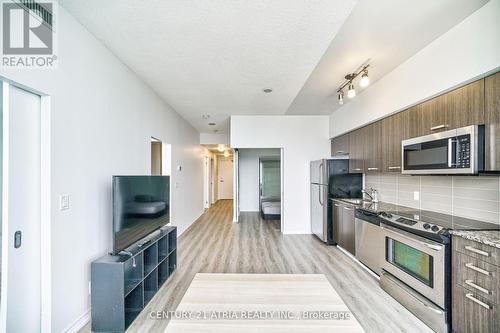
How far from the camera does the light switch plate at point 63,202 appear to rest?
1994mm

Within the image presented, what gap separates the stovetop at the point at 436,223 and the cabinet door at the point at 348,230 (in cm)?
109

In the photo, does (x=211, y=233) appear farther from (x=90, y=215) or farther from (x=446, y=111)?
(x=446, y=111)

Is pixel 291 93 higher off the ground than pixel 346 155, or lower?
higher

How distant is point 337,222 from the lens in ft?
14.7

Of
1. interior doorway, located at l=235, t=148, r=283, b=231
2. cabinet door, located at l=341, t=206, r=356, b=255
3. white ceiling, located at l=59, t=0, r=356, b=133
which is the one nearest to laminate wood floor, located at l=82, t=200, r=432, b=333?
cabinet door, located at l=341, t=206, r=356, b=255

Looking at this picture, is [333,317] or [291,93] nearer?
[333,317]

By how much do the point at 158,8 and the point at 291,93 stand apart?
2.59 m

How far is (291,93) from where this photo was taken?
4.14 meters

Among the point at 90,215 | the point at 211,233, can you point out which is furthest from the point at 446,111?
the point at 211,233

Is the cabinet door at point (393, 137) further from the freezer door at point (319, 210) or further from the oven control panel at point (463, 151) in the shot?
the freezer door at point (319, 210)

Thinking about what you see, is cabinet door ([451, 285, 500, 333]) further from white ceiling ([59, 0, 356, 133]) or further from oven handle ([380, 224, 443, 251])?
white ceiling ([59, 0, 356, 133])

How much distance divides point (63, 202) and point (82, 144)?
546 millimetres

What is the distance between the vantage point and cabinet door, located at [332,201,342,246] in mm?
4369

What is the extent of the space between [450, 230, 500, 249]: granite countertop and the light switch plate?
3214 mm
